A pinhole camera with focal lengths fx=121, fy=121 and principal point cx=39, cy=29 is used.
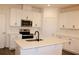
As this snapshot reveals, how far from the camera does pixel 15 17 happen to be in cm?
641

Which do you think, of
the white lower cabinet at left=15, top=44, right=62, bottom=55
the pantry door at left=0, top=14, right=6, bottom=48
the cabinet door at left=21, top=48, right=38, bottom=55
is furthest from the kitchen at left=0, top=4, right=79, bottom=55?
the cabinet door at left=21, top=48, right=38, bottom=55

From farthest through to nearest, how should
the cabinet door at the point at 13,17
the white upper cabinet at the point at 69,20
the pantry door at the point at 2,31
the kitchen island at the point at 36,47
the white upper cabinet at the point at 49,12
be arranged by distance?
the white upper cabinet at the point at 49,12 < the pantry door at the point at 2,31 < the cabinet door at the point at 13,17 < the white upper cabinet at the point at 69,20 < the kitchen island at the point at 36,47

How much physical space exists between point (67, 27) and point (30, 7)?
7.71 feet

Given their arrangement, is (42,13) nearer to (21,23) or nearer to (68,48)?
(21,23)

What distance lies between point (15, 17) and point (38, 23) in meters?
1.45

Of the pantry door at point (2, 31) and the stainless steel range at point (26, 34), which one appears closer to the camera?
the stainless steel range at point (26, 34)

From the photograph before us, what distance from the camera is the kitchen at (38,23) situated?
242 inches

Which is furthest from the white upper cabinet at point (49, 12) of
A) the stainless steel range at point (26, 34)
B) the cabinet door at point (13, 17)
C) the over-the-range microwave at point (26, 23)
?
the cabinet door at point (13, 17)

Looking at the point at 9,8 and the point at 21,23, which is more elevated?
the point at 9,8

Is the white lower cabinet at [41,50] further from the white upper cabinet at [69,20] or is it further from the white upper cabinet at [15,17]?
the white upper cabinet at [15,17]

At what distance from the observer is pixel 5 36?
6.57m

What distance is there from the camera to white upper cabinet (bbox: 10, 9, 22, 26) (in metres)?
6.32

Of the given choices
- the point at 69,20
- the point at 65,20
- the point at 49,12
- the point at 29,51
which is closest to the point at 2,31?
the point at 49,12
